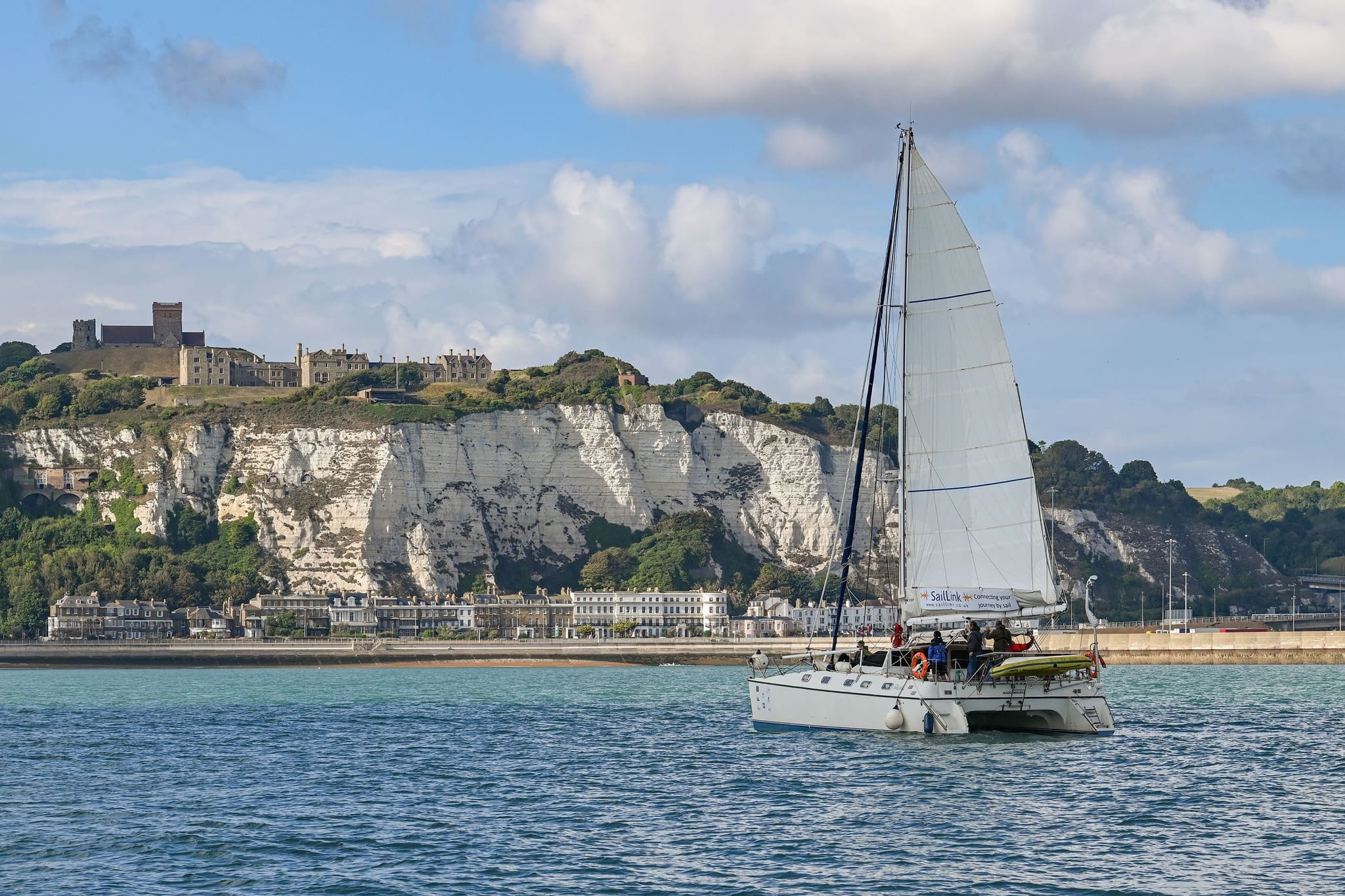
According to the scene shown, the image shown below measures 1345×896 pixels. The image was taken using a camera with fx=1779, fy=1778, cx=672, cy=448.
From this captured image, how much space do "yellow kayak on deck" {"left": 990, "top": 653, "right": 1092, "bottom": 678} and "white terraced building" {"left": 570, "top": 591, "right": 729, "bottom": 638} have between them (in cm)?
11619

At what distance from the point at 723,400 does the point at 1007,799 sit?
160 metres

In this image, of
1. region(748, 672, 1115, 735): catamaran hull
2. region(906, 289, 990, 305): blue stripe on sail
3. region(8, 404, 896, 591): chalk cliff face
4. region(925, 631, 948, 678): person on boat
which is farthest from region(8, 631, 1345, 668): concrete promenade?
region(925, 631, 948, 678): person on boat

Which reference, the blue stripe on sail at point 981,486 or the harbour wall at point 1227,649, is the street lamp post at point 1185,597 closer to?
the harbour wall at point 1227,649

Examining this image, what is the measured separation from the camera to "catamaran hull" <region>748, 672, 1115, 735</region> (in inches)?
1667

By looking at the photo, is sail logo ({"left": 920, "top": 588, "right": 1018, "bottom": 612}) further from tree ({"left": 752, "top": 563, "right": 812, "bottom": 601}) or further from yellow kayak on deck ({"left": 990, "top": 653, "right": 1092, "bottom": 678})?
tree ({"left": 752, "top": 563, "right": 812, "bottom": 601})

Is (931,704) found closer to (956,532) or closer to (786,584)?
(956,532)

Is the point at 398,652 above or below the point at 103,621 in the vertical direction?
below

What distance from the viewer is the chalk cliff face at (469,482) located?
6531 inches

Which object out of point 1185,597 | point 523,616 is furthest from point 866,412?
point 1185,597

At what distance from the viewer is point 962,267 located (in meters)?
44.8

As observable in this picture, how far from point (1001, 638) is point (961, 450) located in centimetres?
472

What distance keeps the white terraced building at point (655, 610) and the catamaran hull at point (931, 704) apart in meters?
112

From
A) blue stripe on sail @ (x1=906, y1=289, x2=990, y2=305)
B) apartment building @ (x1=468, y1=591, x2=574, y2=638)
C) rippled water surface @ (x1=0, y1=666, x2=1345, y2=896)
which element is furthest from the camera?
apartment building @ (x1=468, y1=591, x2=574, y2=638)

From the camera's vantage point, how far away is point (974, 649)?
140 feet
